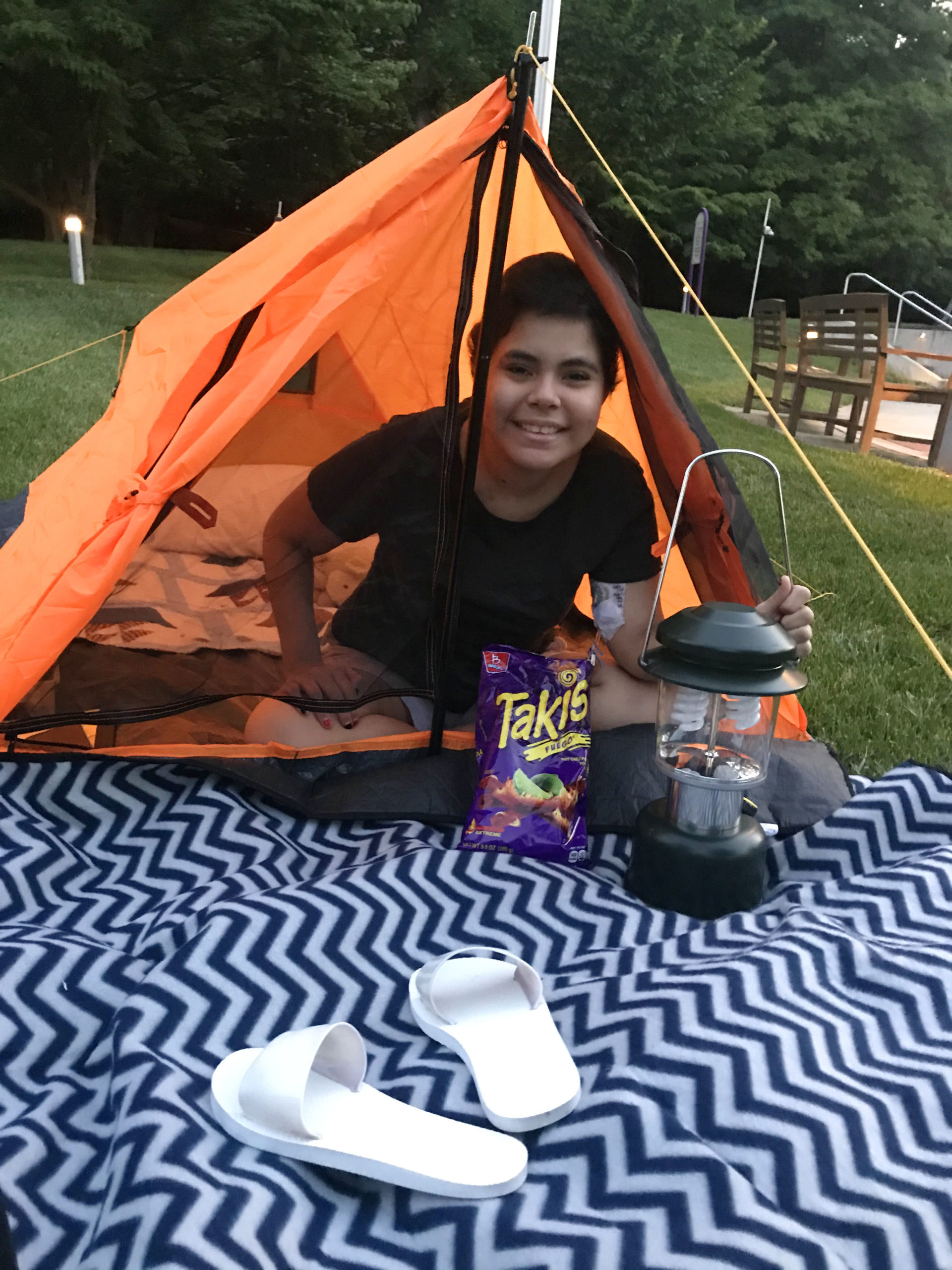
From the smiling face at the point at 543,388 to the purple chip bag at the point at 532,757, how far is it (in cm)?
32

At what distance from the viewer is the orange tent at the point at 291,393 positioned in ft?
4.44

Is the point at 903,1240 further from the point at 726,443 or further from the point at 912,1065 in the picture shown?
the point at 726,443

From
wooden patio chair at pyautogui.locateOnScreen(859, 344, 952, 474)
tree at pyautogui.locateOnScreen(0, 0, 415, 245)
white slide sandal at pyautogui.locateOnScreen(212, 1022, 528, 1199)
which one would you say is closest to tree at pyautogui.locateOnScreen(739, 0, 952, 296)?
tree at pyautogui.locateOnScreen(0, 0, 415, 245)

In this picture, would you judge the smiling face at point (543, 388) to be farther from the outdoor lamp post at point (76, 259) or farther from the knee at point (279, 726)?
the outdoor lamp post at point (76, 259)

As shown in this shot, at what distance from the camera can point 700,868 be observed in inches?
52.3

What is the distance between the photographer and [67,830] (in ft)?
4.77

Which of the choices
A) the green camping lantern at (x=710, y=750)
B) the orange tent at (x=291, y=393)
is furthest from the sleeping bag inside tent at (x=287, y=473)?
the green camping lantern at (x=710, y=750)

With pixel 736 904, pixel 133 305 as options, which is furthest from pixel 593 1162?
pixel 133 305

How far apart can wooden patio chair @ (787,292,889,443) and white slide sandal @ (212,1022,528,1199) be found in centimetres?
463

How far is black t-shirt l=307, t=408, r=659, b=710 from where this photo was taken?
61.9 inches

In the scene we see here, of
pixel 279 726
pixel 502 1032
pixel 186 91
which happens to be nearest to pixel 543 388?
pixel 279 726

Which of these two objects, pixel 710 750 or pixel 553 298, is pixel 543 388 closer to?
pixel 553 298

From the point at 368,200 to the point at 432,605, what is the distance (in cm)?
60

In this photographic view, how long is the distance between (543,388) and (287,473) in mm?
404
